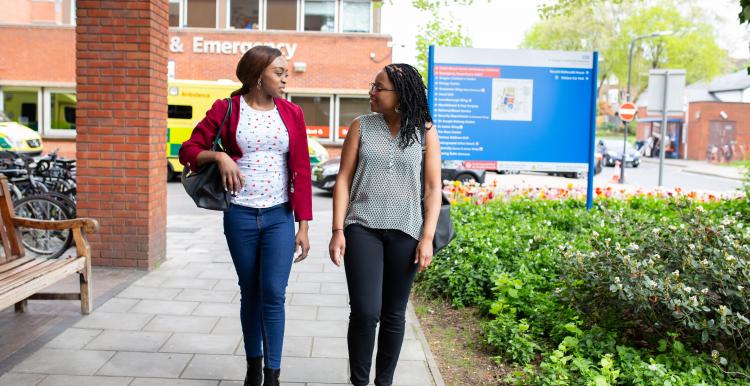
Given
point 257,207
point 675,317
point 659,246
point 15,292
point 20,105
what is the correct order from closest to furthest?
1. point 257,207
2. point 675,317
3. point 15,292
4. point 659,246
5. point 20,105

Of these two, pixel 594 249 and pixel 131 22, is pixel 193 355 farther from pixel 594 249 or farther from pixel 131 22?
pixel 131 22

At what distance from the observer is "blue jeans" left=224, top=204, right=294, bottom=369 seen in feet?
12.1

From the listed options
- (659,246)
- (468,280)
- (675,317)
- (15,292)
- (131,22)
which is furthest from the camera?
(131,22)

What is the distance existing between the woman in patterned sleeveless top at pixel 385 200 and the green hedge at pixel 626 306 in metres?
1.00

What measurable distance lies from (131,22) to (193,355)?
365 centimetres

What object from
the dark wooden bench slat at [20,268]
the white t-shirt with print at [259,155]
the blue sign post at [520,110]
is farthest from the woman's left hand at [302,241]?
the blue sign post at [520,110]

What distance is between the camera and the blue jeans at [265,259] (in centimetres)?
369

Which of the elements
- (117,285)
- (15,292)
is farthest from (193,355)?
(117,285)

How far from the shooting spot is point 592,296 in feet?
15.0

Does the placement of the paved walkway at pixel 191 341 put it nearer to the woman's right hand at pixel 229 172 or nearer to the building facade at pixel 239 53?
the woman's right hand at pixel 229 172

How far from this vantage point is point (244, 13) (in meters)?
29.9

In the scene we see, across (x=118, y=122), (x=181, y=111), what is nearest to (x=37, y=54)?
(x=181, y=111)

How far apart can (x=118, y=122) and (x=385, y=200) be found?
14.0 feet

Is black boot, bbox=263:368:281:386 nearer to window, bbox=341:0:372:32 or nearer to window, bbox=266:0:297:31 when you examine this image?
window, bbox=341:0:372:32
